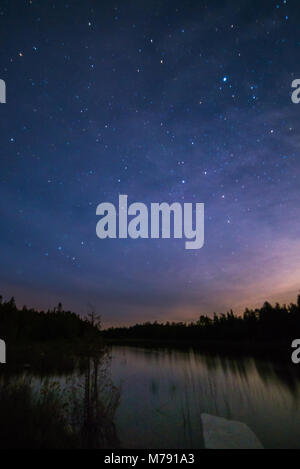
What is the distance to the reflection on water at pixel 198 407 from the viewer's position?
43.9 ft

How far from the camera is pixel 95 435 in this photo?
1193 centimetres

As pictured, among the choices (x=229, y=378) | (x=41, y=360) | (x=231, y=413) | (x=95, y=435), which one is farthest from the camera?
(x=41, y=360)

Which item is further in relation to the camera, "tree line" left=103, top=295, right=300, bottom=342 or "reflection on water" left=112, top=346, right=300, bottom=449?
"tree line" left=103, top=295, right=300, bottom=342

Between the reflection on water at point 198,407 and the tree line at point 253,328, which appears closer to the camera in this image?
the reflection on water at point 198,407

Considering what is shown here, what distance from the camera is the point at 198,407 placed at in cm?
1948

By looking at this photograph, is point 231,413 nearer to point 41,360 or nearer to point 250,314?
point 41,360

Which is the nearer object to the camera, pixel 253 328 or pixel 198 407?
pixel 198 407

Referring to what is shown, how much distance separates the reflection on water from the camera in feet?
43.9
